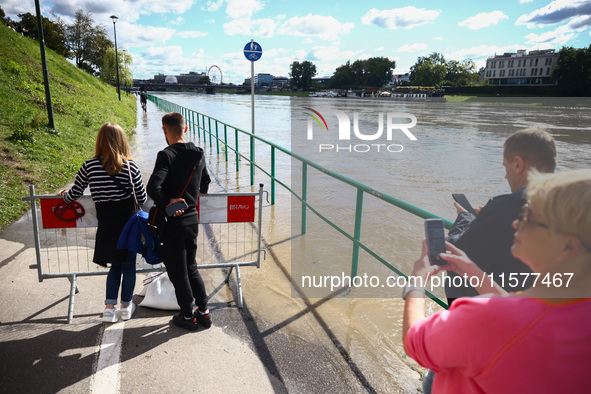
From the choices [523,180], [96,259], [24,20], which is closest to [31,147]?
[96,259]

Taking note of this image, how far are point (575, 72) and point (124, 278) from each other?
107 m

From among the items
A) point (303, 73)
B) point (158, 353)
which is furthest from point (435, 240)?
point (303, 73)

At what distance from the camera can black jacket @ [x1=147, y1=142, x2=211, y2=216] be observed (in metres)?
2.81

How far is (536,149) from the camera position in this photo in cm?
185

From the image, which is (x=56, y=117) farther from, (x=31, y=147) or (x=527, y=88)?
(x=527, y=88)

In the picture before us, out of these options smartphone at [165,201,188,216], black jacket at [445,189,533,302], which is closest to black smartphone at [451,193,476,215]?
black jacket at [445,189,533,302]

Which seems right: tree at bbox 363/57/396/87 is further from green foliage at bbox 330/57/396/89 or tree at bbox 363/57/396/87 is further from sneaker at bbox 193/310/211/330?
sneaker at bbox 193/310/211/330

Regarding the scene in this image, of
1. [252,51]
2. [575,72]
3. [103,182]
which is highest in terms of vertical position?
[575,72]

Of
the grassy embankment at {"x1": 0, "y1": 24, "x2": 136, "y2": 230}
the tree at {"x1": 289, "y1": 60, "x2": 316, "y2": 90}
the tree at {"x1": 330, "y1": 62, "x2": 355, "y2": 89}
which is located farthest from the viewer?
the tree at {"x1": 289, "y1": 60, "x2": 316, "y2": 90}

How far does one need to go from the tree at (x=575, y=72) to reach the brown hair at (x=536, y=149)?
103 m

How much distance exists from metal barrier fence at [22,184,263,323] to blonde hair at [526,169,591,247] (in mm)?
2939

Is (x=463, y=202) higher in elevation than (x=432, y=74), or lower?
lower

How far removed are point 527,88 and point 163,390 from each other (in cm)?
11274

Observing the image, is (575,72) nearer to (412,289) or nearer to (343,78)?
(343,78)
